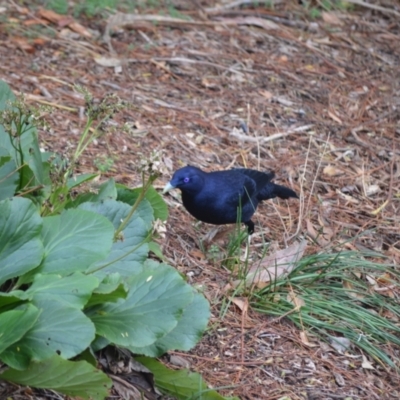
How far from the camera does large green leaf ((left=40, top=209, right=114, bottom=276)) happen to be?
10.1ft

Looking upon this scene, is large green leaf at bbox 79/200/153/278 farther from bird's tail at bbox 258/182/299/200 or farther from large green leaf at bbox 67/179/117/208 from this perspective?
bird's tail at bbox 258/182/299/200

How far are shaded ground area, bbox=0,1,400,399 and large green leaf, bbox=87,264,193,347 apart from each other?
1.79ft

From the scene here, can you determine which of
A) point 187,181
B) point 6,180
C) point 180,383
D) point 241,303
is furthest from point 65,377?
point 187,181

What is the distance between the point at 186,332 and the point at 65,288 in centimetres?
53

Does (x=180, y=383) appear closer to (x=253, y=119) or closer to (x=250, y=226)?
(x=250, y=226)

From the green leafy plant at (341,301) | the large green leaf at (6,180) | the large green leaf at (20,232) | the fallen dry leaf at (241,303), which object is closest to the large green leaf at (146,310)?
the large green leaf at (20,232)

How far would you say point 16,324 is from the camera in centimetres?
269

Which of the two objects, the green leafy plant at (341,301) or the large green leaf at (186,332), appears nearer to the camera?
the large green leaf at (186,332)

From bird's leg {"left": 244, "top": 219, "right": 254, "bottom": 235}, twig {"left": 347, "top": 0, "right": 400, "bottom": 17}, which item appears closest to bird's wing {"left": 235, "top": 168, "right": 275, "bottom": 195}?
bird's leg {"left": 244, "top": 219, "right": 254, "bottom": 235}

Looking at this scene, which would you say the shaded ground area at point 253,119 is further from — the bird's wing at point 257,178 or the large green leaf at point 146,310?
the large green leaf at point 146,310

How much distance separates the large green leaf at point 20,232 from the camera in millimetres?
3039

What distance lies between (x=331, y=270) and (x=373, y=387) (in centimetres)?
80

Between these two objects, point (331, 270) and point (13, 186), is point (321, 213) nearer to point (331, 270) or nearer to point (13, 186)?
point (331, 270)

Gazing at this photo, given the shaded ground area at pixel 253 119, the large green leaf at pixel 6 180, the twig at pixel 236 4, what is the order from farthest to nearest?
the twig at pixel 236 4
the shaded ground area at pixel 253 119
the large green leaf at pixel 6 180
